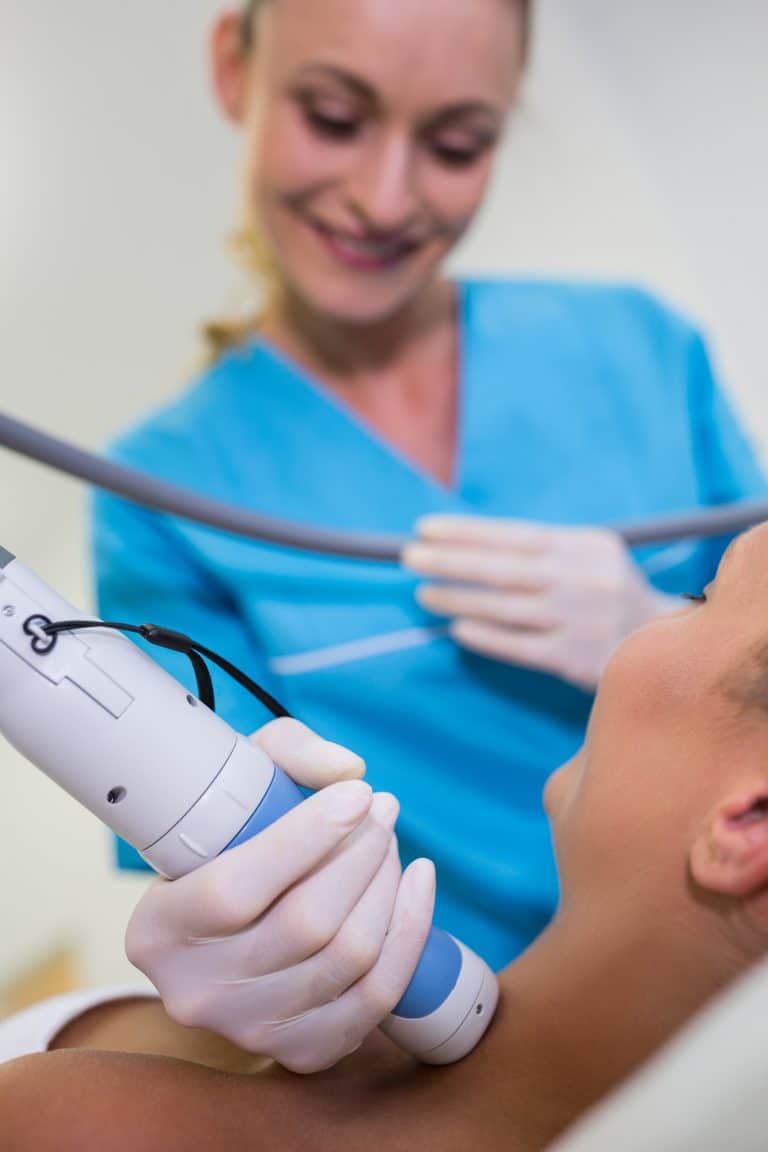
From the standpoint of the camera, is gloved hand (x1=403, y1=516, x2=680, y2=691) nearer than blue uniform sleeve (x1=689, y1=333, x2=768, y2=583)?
Yes

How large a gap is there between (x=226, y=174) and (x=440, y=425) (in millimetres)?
485

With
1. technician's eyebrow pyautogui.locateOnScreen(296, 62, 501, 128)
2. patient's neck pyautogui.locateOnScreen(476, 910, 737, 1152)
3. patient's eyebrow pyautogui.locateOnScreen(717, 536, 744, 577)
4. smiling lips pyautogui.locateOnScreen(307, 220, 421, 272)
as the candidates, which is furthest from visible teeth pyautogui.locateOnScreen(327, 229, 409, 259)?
patient's neck pyautogui.locateOnScreen(476, 910, 737, 1152)

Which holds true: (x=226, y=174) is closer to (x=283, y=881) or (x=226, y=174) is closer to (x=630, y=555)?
(x=630, y=555)

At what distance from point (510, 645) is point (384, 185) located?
14.9 inches

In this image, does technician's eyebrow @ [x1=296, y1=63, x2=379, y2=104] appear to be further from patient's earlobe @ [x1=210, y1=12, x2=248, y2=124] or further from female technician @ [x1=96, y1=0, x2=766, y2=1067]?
patient's earlobe @ [x1=210, y1=12, x2=248, y2=124]

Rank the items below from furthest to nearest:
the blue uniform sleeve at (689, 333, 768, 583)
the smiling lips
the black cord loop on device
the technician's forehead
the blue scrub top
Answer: the blue uniform sleeve at (689, 333, 768, 583) → the smiling lips → the technician's forehead → the blue scrub top → the black cord loop on device

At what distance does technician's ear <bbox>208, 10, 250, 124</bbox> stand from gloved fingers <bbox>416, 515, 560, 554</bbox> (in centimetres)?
42

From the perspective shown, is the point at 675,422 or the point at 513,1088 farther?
the point at 675,422

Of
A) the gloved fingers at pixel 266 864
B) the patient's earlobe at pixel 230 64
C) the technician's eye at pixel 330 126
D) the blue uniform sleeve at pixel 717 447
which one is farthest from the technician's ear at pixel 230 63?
the gloved fingers at pixel 266 864

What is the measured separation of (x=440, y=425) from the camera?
106 cm

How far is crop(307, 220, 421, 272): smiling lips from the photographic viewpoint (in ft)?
3.18

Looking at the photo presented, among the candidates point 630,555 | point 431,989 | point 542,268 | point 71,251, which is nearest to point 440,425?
point 630,555

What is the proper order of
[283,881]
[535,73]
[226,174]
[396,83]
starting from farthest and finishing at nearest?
[535,73] < [226,174] < [396,83] < [283,881]

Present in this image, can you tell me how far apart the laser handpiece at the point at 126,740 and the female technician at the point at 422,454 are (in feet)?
0.69
